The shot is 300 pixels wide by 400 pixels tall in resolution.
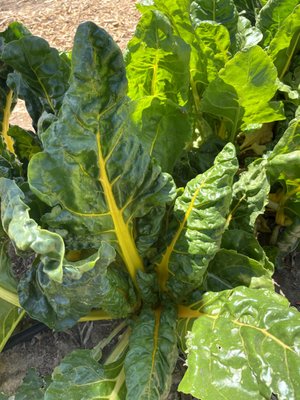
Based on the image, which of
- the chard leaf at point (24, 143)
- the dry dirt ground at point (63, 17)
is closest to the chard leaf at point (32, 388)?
the chard leaf at point (24, 143)

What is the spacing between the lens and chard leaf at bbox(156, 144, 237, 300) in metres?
→ 1.88

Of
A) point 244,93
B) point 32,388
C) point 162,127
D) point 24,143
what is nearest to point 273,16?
point 244,93

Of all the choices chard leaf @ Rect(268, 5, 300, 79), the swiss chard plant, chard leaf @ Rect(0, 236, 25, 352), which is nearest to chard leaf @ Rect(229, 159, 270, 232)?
the swiss chard plant

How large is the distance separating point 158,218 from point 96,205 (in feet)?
1.02

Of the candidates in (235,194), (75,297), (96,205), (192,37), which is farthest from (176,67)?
(75,297)

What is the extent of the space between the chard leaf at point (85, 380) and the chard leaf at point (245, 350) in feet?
1.06

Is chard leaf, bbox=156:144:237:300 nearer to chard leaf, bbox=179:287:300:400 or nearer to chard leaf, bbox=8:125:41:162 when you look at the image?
chard leaf, bbox=179:287:300:400

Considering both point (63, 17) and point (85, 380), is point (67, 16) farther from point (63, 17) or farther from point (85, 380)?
point (85, 380)

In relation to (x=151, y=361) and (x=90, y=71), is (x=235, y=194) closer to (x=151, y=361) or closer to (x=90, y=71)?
(x=151, y=361)

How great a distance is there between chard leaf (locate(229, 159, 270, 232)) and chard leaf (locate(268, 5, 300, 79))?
2.24 feet

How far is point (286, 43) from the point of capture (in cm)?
251

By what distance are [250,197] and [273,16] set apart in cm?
105

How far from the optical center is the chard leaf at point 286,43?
241 centimetres

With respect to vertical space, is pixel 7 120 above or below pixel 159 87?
below
